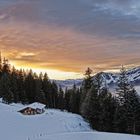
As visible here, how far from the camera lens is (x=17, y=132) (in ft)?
237

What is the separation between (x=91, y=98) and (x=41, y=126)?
12.6 m

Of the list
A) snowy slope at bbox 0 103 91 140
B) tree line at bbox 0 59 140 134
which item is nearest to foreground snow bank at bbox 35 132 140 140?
snowy slope at bbox 0 103 91 140

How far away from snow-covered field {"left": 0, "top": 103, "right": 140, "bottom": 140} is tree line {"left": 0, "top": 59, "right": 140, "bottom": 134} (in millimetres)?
4378

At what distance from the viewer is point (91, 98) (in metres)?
87.4

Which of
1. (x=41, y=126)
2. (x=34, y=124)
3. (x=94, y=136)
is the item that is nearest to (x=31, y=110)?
(x=34, y=124)

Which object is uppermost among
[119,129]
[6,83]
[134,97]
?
[6,83]

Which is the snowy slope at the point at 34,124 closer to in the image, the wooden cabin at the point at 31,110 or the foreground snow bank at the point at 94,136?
the wooden cabin at the point at 31,110

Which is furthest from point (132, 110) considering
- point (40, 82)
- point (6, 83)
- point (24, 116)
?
point (40, 82)

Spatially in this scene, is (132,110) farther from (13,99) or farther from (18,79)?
(18,79)

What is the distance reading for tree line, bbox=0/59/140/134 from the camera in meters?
73.8

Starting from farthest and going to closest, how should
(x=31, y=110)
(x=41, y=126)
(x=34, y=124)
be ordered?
1. (x=31, y=110)
2. (x=34, y=124)
3. (x=41, y=126)

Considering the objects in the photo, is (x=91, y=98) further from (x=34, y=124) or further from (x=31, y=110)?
(x=31, y=110)

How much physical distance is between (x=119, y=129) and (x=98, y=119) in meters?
9.34

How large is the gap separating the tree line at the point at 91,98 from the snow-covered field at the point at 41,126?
4378 mm
